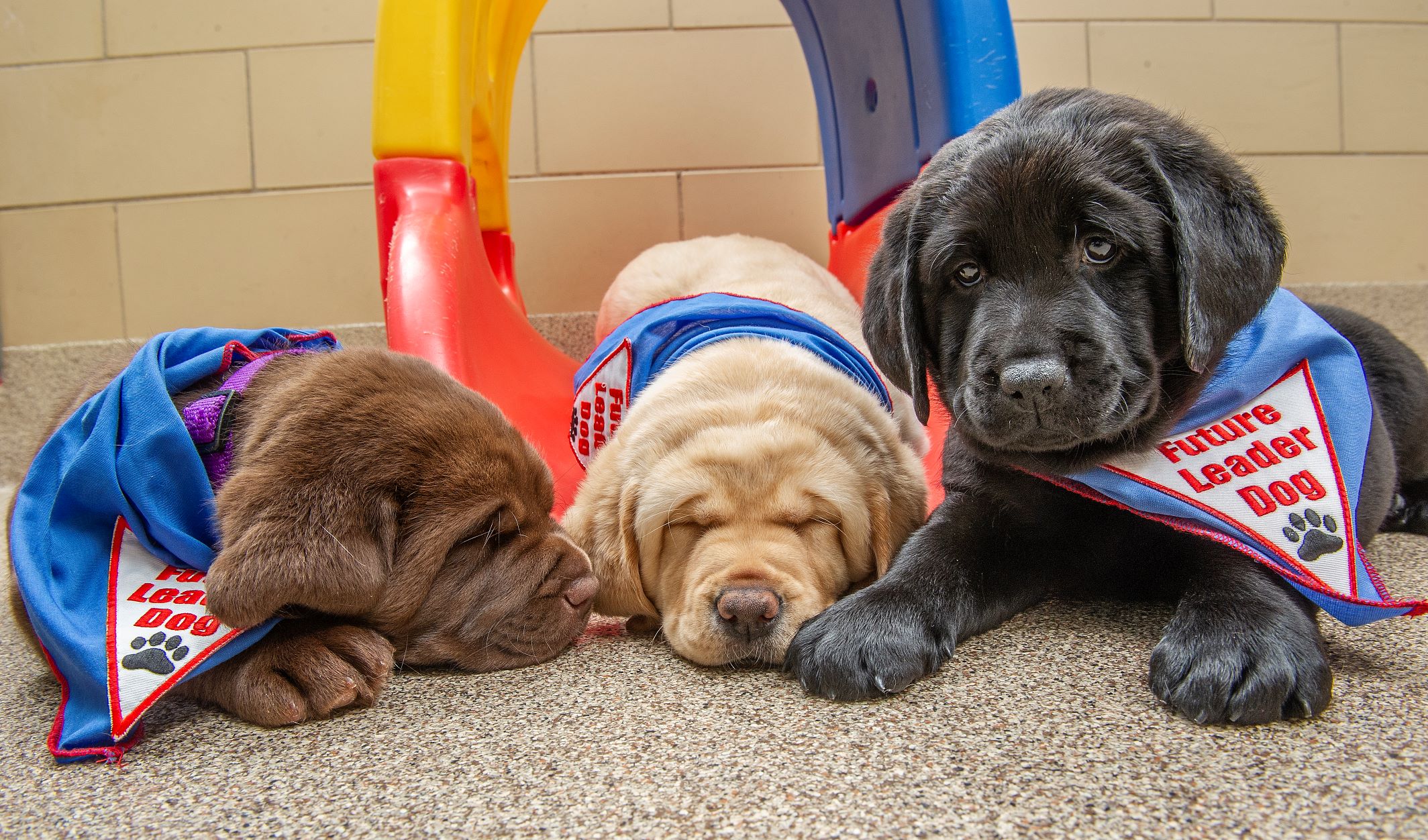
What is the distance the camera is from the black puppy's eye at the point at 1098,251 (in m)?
1.90

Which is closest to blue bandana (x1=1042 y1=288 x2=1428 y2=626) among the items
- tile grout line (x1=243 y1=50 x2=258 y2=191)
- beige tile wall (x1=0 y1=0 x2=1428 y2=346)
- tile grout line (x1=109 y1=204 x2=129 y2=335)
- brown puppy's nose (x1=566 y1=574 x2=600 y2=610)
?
brown puppy's nose (x1=566 y1=574 x2=600 y2=610)

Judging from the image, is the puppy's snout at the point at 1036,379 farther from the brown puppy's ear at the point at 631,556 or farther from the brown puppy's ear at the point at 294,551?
the brown puppy's ear at the point at 294,551

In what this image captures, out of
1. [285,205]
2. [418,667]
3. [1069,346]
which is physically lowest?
[418,667]

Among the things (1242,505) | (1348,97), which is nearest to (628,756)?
(1242,505)

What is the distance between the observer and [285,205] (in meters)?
5.07

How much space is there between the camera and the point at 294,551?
5.48 feet

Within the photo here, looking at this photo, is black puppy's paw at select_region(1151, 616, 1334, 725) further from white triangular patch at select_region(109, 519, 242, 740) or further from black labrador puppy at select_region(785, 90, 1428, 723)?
white triangular patch at select_region(109, 519, 242, 740)

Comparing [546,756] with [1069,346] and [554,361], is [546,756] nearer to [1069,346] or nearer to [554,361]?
[1069,346]

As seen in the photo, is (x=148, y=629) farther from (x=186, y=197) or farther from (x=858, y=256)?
(x=186, y=197)

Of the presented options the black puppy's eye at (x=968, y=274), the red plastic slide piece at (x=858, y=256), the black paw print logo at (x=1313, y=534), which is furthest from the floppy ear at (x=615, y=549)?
the black paw print logo at (x=1313, y=534)

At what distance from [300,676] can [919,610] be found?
1275 millimetres

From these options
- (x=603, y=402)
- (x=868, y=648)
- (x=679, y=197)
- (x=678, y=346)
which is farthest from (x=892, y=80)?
(x=868, y=648)

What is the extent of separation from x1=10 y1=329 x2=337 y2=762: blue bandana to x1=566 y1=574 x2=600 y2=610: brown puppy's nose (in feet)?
2.14

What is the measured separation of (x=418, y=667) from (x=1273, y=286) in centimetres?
210
